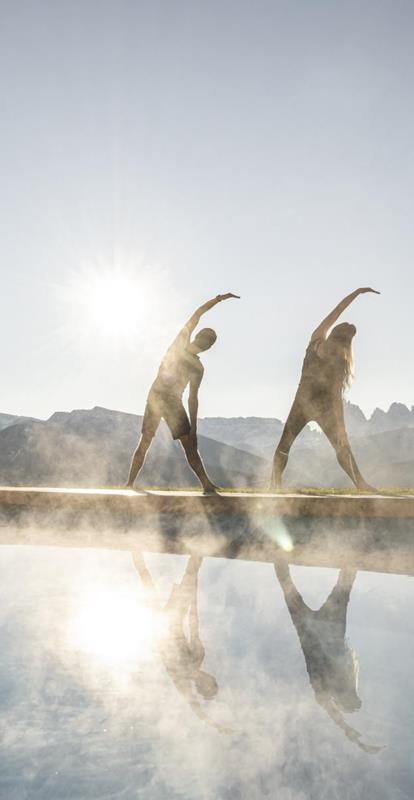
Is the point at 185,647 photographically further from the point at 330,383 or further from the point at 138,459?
the point at 330,383

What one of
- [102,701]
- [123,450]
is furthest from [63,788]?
[123,450]

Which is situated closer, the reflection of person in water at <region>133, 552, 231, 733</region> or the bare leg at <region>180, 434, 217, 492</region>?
the reflection of person in water at <region>133, 552, 231, 733</region>

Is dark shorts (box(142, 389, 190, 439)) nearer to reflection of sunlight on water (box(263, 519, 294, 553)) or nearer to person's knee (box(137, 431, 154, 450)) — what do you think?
person's knee (box(137, 431, 154, 450))

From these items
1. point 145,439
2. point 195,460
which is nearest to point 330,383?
point 195,460

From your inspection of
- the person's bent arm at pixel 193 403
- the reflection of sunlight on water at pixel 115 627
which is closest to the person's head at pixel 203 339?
the person's bent arm at pixel 193 403

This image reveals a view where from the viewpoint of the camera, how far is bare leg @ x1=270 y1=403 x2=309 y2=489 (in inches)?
361

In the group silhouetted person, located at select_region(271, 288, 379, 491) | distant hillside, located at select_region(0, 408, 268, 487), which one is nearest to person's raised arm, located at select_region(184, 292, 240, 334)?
silhouetted person, located at select_region(271, 288, 379, 491)

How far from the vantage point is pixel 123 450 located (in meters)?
168

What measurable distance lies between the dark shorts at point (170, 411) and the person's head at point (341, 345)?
2.53 m

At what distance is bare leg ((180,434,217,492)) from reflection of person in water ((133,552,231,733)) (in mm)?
3323

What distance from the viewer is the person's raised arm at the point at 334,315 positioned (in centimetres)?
858

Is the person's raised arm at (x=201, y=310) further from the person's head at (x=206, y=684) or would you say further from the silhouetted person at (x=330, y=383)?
the person's head at (x=206, y=684)

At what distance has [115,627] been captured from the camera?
330cm

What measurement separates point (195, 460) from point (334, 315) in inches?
120
